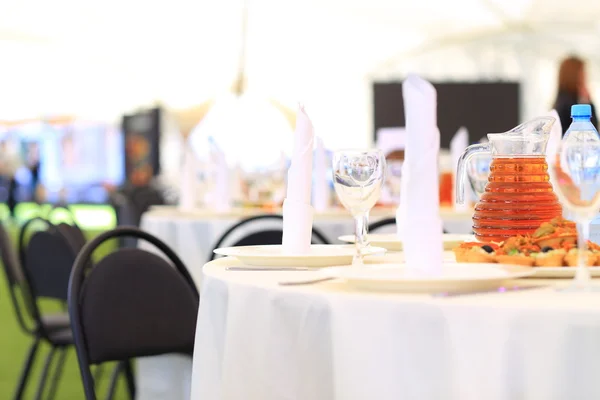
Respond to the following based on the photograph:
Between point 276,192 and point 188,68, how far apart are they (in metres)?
10.6

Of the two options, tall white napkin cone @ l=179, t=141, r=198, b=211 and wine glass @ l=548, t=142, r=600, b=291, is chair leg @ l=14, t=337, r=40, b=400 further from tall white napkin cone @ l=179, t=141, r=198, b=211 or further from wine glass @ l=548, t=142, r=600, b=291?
wine glass @ l=548, t=142, r=600, b=291

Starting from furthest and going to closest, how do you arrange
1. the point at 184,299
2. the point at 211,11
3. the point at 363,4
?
the point at 211,11, the point at 363,4, the point at 184,299

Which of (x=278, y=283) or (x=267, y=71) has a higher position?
(x=267, y=71)

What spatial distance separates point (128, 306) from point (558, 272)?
1061mm

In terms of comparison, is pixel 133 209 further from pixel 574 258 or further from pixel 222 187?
pixel 574 258

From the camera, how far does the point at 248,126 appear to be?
55.2ft

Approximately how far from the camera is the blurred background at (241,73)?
13102 mm

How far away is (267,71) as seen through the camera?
52.3ft

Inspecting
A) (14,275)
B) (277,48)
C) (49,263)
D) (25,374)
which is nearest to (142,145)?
(277,48)

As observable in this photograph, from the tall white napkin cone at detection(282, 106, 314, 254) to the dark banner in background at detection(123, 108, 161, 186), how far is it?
13015 millimetres

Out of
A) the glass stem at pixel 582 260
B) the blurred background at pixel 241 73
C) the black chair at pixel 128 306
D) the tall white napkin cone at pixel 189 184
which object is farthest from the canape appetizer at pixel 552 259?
the blurred background at pixel 241 73

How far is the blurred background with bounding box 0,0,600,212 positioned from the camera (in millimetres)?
13102

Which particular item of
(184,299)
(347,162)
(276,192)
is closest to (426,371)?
(347,162)

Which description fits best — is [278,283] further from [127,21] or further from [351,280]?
[127,21]
